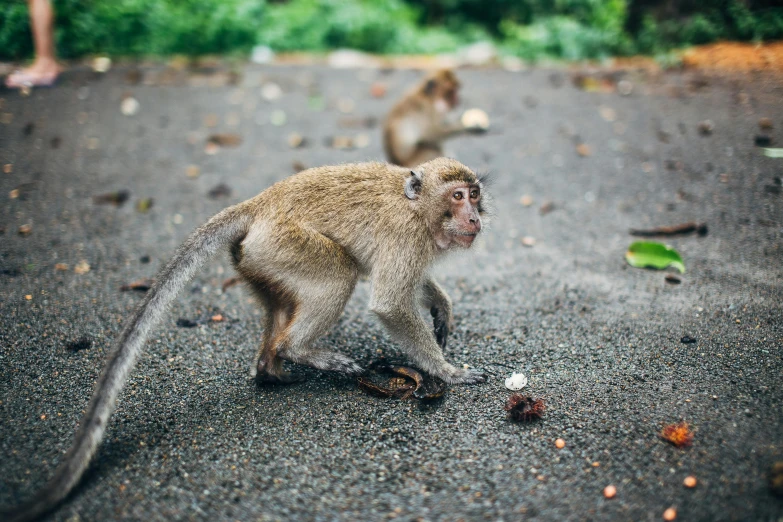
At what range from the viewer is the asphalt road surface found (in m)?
2.61

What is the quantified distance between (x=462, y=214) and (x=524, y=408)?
1.10m

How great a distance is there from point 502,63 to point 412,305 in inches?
302

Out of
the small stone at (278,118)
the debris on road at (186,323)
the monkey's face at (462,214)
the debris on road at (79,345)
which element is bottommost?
the small stone at (278,118)

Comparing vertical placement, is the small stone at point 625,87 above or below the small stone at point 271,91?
above

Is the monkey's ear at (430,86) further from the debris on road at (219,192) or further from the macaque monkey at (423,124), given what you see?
the debris on road at (219,192)

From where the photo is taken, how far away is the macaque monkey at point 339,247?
10.6 ft

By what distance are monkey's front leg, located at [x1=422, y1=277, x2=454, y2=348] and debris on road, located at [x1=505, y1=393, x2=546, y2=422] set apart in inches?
31.1

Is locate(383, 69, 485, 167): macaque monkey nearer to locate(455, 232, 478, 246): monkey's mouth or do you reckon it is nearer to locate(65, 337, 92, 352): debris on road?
locate(455, 232, 478, 246): monkey's mouth

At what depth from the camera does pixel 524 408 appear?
3.03 m

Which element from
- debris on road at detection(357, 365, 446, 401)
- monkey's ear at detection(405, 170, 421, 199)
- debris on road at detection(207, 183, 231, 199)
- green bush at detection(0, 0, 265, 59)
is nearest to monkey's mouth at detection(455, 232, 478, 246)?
monkey's ear at detection(405, 170, 421, 199)

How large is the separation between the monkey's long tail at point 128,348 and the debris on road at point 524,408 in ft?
5.64

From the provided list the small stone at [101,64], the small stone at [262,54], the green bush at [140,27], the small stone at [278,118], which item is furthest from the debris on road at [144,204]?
the small stone at [262,54]

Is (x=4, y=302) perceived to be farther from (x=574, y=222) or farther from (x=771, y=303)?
(x=771, y=303)

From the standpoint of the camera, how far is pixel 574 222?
5.51 m
